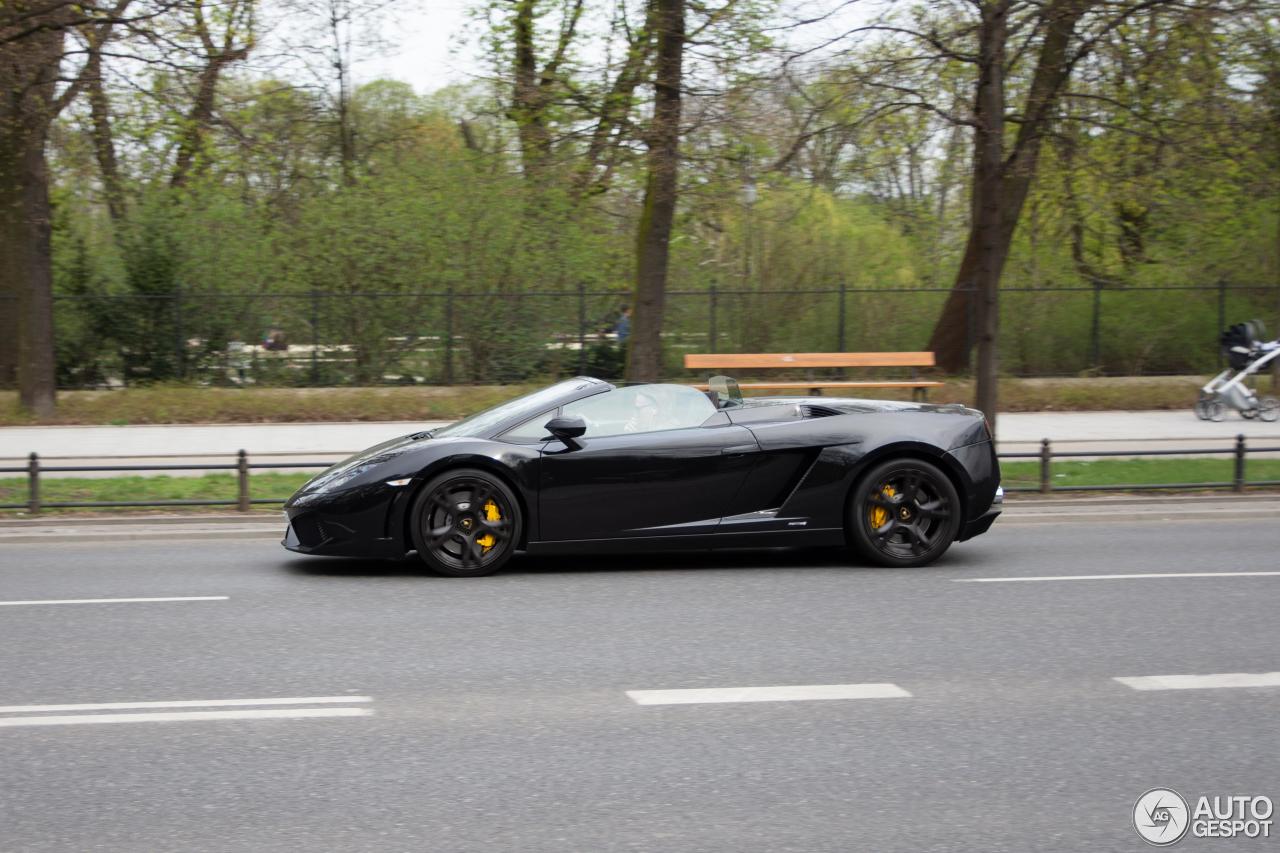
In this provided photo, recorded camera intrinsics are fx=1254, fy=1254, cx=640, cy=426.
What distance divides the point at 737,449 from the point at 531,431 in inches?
53.9

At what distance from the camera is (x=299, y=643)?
21.2ft

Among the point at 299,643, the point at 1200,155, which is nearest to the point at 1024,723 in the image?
the point at 299,643

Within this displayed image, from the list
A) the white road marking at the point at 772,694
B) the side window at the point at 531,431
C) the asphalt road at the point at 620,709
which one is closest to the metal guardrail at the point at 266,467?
the asphalt road at the point at 620,709

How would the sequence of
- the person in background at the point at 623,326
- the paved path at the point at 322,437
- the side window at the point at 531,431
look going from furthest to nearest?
the person in background at the point at 623,326
the paved path at the point at 322,437
the side window at the point at 531,431

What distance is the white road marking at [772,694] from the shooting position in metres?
5.46

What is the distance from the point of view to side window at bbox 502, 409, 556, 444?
27.1ft

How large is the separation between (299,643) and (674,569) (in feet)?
9.49

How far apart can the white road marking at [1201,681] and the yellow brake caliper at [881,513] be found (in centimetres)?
280

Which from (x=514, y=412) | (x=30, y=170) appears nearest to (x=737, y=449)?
(x=514, y=412)

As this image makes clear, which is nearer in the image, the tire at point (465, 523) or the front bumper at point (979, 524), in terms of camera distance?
the tire at point (465, 523)

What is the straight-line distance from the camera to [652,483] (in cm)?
816

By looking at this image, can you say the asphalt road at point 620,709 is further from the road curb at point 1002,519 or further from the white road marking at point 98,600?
the road curb at point 1002,519

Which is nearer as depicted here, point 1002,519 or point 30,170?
point 1002,519

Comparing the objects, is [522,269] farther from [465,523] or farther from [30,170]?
[465,523]
